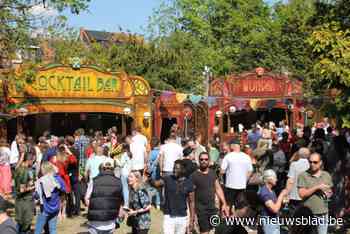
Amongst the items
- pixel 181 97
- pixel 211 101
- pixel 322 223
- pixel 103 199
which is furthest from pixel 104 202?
pixel 211 101

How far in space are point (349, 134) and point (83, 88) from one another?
12.9 metres

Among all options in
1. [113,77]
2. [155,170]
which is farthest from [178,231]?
[113,77]

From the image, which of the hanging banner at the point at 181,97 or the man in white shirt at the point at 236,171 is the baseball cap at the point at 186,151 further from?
the hanging banner at the point at 181,97

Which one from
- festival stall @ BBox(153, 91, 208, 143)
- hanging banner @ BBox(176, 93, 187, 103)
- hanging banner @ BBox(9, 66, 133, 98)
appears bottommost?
festival stall @ BBox(153, 91, 208, 143)

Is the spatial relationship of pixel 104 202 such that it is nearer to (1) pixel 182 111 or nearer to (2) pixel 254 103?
(1) pixel 182 111

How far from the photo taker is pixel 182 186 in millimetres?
7723

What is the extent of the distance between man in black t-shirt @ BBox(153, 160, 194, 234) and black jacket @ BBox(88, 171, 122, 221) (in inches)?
30.1

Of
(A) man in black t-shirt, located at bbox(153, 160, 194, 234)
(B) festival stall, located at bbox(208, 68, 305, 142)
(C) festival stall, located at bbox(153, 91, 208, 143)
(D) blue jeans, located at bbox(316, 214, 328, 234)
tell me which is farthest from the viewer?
(B) festival stall, located at bbox(208, 68, 305, 142)

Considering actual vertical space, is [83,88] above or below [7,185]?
above

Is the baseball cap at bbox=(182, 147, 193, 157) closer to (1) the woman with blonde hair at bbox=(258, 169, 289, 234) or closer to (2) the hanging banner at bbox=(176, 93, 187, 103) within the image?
(1) the woman with blonde hair at bbox=(258, 169, 289, 234)

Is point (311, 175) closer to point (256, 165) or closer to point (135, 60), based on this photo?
point (256, 165)

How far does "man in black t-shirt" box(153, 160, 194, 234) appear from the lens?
7660 mm

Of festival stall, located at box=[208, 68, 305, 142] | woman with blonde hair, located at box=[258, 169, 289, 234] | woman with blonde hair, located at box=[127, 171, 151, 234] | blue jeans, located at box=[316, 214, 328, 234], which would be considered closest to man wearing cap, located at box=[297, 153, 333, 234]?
blue jeans, located at box=[316, 214, 328, 234]

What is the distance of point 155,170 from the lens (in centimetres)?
1274
